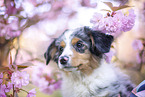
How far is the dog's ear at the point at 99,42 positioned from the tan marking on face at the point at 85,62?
0.06m

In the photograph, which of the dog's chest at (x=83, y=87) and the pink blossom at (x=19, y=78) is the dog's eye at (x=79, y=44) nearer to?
the dog's chest at (x=83, y=87)

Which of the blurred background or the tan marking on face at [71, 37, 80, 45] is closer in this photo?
the tan marking on face at [71, 37, 80, 45]

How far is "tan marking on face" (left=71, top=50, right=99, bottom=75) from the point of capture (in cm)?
111

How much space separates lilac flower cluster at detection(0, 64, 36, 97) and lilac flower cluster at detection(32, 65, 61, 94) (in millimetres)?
132

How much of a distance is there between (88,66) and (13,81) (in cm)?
57

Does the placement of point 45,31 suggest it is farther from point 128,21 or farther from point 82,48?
point 128,21

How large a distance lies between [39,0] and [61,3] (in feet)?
0.67

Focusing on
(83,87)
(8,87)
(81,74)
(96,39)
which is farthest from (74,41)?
(8,87)

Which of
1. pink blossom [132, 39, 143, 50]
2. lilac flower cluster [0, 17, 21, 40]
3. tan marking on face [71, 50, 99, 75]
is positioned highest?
lilac flower cluster [0, 17, 21, 40]

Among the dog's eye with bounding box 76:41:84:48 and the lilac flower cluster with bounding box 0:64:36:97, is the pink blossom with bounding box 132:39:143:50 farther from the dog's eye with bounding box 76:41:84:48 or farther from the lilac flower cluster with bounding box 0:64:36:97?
the lilac flower cluster with bounding box 0:64:36:97

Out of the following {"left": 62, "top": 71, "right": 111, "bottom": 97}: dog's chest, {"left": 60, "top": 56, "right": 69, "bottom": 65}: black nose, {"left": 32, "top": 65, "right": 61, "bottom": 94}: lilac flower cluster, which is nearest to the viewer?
{"left": 60, "top": 56, "right": 69, "bottom": 65}: black nose

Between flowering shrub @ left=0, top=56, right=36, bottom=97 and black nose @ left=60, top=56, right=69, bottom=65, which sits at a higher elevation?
black nose @ left=60, top=56, right=69, bottom=65

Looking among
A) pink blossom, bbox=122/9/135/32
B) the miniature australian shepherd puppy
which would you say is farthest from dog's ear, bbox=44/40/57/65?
pink blossom, bbox=122/9/135/32

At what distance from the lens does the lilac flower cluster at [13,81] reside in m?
1.13
